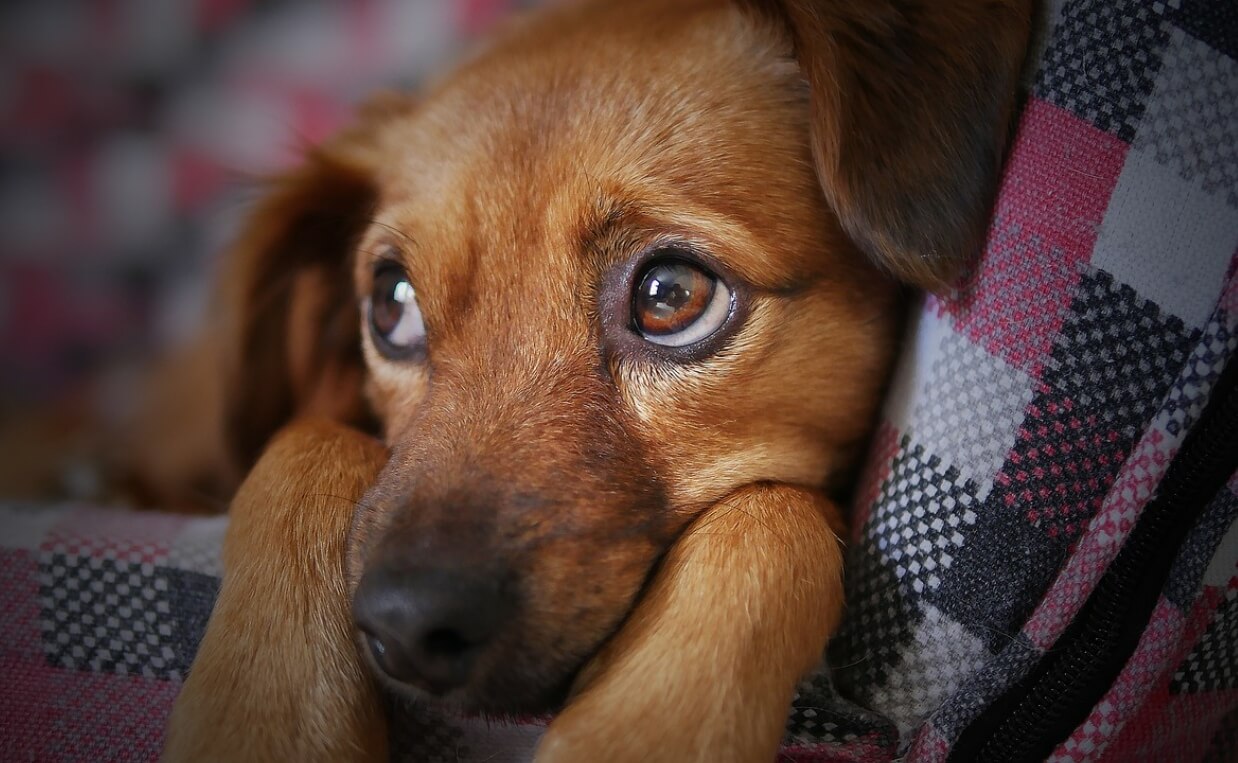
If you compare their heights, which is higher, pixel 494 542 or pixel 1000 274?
pixel 1000 274

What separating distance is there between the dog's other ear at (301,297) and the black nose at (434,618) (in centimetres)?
82

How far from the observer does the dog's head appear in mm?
1047

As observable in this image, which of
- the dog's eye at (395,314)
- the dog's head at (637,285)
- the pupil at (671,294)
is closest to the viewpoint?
the dog's head at (637,285)

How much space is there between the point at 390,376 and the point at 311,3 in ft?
5.71

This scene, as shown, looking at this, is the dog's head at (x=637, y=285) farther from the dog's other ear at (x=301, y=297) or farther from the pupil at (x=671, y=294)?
the dog's other ear at (x=301, y=297)

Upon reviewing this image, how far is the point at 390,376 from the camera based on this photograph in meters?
1.54

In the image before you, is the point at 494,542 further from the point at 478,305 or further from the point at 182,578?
the point at 182,578

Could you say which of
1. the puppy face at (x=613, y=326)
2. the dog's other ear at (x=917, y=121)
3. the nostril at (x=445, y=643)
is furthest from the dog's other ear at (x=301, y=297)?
the dog's other ear at (x=917, y=121)

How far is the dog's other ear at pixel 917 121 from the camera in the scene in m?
1.13

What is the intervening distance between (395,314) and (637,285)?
502 mm

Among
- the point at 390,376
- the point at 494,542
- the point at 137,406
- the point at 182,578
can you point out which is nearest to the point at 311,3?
the point at 137,406

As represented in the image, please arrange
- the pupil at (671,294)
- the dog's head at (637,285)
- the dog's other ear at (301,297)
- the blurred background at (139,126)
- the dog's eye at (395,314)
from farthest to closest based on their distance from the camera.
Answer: the blurred background at (139,126) < the dog's other ear at (301,297) < the dog's eye at (395,314) < the pupil at (671,294) < the dog's head at (637,285)

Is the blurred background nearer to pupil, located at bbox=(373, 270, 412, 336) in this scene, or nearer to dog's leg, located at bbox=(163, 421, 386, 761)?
pupil, located at bbox=(373, 270, 412, 336)

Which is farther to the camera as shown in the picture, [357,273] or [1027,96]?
[357,273]
